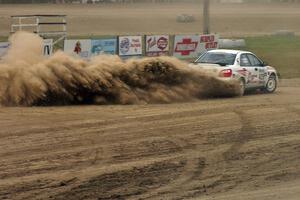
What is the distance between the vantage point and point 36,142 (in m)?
10.8

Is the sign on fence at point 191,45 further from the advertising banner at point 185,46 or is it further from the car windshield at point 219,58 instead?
the car windshield at point 219,58

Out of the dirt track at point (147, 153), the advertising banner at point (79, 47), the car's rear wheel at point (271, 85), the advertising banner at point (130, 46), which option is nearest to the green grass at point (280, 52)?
the advertising banner at point (130, 46)

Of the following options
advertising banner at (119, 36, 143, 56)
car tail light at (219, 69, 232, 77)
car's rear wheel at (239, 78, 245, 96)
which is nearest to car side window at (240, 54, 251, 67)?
car's rear wheel at (239, 78, 245, 96)

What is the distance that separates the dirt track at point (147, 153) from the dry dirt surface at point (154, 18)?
36.6 m

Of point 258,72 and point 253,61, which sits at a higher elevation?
point 253,61

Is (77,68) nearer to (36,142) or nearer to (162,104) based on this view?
(162,104)

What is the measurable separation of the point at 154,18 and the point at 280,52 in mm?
28364

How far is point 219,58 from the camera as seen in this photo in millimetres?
20641

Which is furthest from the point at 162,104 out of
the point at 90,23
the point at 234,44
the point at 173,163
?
the point at 90,23

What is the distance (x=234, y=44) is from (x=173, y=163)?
3231 centimetres

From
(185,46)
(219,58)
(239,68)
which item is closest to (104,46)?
(185,46)

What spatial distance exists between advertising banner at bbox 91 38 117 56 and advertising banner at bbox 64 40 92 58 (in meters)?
0.28

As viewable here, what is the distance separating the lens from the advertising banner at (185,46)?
33.8 meters

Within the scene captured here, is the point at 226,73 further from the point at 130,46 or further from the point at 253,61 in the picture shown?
the point at 130,46
